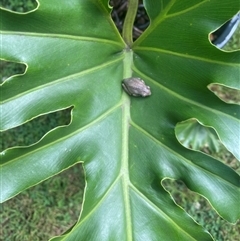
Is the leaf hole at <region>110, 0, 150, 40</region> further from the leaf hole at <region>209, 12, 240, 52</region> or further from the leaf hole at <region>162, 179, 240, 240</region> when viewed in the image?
the leaf hole at <region>162, 179, 240, 240</region>

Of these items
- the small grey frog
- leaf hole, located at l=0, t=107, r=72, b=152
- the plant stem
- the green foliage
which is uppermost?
the plant stem

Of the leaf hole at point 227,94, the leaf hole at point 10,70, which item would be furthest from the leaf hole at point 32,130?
the leaf hole at point 227,94

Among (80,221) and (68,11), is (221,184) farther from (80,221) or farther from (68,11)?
(68,11)

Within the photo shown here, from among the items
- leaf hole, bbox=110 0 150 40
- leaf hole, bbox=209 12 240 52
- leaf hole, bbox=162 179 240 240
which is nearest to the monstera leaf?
leaf hole, bbox=110 0 150 40

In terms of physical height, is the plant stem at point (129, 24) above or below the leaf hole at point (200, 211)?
above

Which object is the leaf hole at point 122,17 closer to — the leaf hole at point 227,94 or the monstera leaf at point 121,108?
the monstera leaf at point 121,108

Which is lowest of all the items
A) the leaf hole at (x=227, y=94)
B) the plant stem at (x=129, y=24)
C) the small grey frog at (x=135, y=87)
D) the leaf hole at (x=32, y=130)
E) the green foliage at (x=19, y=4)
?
the leaf hole at (x=32, y=130)

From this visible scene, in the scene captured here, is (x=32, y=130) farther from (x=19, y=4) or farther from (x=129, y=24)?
(x=129, y=24)

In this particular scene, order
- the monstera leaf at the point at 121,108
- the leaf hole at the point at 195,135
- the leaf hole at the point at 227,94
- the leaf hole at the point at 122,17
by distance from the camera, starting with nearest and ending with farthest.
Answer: the monstera leaf at the point at 121,108, the leaf hole at the point at 122,17, the leaf hole at the point at 195,135, the leaf hole at the point at 227,94
